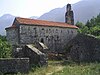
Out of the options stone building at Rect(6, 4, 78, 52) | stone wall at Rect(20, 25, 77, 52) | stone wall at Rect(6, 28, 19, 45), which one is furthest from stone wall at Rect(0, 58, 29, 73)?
stone wall at Rect(6, 28, 19, 45)

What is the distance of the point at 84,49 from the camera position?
2391 centimetres

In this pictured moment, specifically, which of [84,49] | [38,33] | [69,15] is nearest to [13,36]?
[38,33]

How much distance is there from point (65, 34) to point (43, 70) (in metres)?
42.1

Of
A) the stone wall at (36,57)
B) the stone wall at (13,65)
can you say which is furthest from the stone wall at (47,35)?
the stone wall at (13,65)

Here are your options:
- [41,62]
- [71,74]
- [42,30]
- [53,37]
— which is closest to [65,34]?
[53,37]

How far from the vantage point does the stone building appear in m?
48.7

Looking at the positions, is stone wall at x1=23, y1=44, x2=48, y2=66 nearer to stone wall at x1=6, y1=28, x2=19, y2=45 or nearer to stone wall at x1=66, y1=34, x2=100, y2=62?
stone wall at x1=66, y1=34, x2=100, y2=62

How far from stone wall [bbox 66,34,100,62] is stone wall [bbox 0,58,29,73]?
688 centimetres

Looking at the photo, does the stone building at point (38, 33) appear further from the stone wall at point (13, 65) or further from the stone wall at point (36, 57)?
the stone wall at point (13, 65)

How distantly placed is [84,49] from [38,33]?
28781mm

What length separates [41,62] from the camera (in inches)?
806

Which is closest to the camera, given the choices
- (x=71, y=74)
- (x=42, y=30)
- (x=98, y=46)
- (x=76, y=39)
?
(x=71, y=74)

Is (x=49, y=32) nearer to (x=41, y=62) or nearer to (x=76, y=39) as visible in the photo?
(x=76, y=39)

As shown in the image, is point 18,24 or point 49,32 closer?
point 18,24
